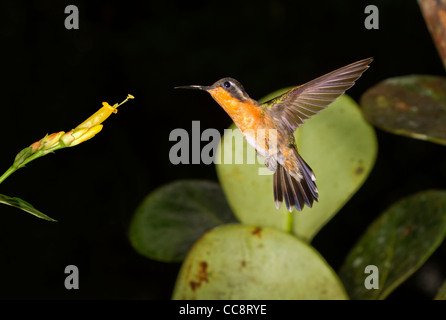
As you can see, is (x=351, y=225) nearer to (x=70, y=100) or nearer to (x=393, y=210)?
(x=393, y=210)

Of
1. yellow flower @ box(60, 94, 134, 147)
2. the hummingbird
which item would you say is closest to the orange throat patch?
the hummingbird

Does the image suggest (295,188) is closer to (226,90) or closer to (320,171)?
(226,90)

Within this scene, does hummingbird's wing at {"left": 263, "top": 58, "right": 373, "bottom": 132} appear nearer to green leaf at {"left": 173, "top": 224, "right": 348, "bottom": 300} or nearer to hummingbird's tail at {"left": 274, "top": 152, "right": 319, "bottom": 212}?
hummingbird's tail at {"left": 274, "top": 152, "right": 319, "bottom": 212}

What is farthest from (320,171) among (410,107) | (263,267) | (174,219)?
(174,219)

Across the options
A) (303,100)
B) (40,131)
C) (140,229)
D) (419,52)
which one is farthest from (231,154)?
(419,52)

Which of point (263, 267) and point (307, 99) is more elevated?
point (307, 99)

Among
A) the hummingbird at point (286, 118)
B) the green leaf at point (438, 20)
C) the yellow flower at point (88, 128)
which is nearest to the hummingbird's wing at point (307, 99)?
the hummingbird at point (286, 118)
